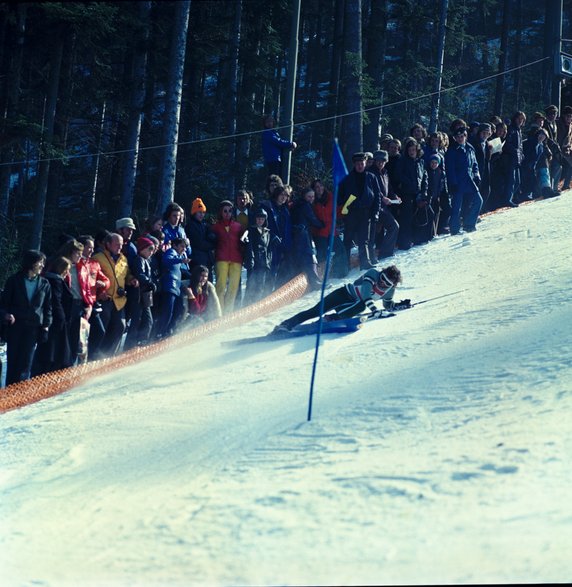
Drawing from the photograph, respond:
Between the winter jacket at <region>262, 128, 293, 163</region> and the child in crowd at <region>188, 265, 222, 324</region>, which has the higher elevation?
the winter jacket at <region>262, 128, 293, 163</region>

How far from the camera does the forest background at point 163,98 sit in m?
20.2

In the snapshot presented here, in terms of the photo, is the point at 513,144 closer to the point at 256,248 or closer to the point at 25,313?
the point at 256,248

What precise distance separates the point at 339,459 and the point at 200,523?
3.69 ft

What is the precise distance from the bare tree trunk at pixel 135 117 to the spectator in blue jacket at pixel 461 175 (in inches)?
306

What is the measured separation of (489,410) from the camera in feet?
Answer: 21.2

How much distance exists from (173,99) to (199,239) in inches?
231

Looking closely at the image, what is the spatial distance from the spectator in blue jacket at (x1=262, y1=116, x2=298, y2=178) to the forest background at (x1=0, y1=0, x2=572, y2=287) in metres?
0.78

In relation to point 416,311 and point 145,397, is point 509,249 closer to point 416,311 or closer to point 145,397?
point 416,311

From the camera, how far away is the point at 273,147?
1584 cm

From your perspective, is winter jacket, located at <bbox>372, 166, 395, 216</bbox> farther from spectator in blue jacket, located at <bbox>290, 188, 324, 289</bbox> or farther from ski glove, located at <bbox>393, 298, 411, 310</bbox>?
ski glove, located at <bbox>393, 298, 411, 310</bbox>

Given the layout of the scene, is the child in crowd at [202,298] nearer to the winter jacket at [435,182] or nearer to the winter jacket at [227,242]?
the winter jacket at [227,242]

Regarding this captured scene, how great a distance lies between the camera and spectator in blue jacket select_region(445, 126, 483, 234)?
15.5 metres

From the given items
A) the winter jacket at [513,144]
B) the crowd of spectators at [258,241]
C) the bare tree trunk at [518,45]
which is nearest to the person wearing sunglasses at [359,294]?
the crowd of spectators at [258,241]

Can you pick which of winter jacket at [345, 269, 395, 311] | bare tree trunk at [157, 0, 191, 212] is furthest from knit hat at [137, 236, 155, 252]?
bare tree trunk at [157, 0, 191, 212]
